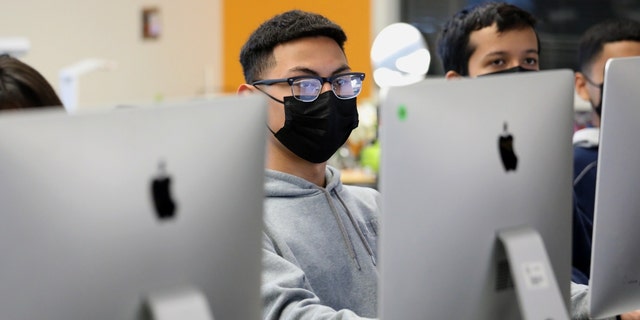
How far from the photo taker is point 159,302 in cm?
115

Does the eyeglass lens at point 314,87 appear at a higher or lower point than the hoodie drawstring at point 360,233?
higher

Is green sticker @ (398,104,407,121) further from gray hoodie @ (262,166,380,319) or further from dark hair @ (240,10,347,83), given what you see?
dark hair @ (240,10,347,83)

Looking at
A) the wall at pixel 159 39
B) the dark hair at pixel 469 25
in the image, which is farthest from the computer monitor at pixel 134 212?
the wall at pixel 159 39

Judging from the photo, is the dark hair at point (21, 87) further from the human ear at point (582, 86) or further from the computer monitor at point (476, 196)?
the human ear at point (582, 86)

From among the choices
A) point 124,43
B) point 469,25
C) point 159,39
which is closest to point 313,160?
point 469,25

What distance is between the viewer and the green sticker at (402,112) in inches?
52.5

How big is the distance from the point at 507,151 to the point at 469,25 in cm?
124

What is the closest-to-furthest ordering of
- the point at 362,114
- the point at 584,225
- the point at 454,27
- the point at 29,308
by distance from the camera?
the point at 29,308 → the point at 584,225 → the point at 454,27 → the point at 362,114

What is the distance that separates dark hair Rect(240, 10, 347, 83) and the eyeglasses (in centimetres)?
8

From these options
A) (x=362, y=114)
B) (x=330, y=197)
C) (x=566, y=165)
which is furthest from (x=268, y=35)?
(x=362, y=114)

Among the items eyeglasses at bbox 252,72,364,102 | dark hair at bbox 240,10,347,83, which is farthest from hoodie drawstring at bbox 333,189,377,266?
dark hair at bbox 240,10,347,83

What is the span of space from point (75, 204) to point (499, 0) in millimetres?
1997

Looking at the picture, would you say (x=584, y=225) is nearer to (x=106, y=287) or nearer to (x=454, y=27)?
(x=454, y=27)

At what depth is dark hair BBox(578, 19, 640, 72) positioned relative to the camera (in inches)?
121
